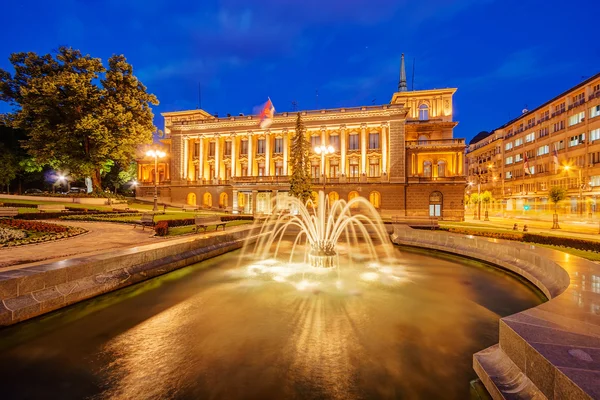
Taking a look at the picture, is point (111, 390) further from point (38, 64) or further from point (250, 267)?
point (38, 64)

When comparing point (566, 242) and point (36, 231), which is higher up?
point (36, 231)

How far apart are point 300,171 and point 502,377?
35.3 meters

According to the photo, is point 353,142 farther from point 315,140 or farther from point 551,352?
point 551,352

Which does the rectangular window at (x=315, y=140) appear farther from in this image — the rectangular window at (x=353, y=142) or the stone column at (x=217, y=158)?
the stone column at (x=217, y=158)

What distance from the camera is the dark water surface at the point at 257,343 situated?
4.54 m

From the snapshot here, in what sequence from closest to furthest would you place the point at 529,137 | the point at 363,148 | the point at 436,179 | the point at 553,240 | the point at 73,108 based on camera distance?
the point at 553,240 → the point at 73,108 → the point at 436,179 → the point at 363,148 → the point at 529,137

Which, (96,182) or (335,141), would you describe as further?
(335,141)

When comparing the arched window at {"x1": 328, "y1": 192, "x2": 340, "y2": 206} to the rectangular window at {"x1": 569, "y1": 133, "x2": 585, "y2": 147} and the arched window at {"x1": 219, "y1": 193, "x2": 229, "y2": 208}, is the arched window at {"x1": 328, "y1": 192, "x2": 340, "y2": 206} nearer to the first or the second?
the arched window at {"x1": 219, "y1": 193, "x2": 229, "y2": 208}

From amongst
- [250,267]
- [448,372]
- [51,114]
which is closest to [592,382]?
[448,372]

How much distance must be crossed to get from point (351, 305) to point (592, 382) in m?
5.34

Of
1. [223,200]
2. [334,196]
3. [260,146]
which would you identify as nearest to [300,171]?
[334,196]

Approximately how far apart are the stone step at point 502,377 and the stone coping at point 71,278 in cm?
869

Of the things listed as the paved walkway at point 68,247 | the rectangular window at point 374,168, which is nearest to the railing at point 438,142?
the rectangular window at point 374,168

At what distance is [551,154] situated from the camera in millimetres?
54094
